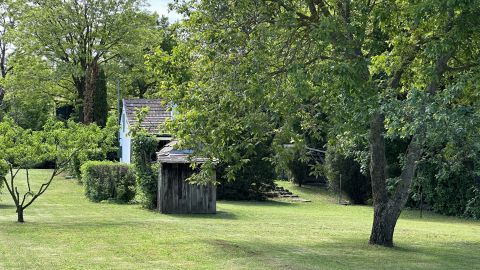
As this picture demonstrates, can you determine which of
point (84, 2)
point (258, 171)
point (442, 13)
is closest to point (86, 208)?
point (258, 171)

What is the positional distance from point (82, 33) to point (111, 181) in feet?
80.2

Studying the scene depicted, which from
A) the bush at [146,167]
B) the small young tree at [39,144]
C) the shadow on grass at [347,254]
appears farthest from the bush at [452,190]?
the small young tree at [39,144]

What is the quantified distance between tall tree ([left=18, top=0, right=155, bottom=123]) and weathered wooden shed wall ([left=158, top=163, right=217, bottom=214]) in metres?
28.3

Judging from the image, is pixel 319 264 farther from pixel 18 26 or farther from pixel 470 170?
pixel 18 26

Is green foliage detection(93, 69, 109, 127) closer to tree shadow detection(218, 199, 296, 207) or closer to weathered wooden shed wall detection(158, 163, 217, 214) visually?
tree shadow detection(218, 199, 296, 207)

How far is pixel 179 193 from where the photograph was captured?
98.9 ft

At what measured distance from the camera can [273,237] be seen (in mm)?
21016

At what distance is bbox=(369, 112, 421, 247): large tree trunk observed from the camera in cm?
1881

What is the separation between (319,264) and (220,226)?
9.21 m

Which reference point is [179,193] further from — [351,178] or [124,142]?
[124,142]

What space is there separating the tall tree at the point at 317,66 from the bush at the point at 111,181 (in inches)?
666

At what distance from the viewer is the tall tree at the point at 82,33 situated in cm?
5603

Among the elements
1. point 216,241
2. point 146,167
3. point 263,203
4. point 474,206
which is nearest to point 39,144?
point 216,241

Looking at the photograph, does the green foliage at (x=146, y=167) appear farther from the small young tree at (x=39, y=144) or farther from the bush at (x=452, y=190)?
the bush at (x=452, y=190)
